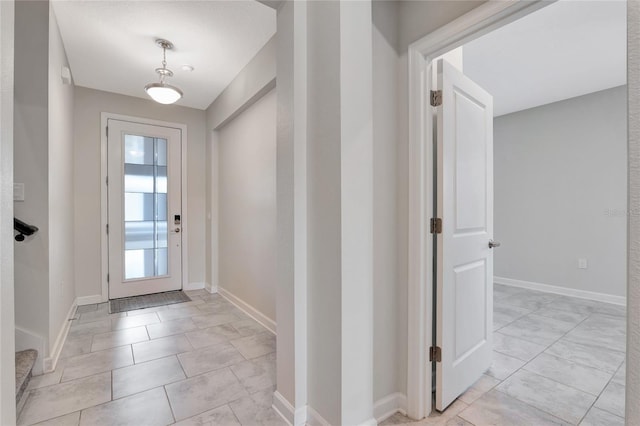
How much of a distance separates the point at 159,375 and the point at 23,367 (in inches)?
30.6

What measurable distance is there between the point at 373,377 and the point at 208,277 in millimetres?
3413

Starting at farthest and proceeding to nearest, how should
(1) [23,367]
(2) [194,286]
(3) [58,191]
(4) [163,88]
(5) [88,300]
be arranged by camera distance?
(2) [194,286]
(5) [88,300]
(4) [163,88]
(3) [58,191]
(1) [23,367]

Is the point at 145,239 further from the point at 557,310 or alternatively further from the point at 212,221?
the point at 557,310

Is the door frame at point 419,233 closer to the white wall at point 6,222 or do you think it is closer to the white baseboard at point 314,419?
the white baseboard at point 314,419

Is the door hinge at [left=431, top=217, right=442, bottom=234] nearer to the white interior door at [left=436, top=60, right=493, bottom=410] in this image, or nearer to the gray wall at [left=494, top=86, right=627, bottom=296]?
the white interior door at [left=436, top=60, right=493, bottom=410]

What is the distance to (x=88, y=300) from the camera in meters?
3.75

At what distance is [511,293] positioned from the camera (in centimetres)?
432

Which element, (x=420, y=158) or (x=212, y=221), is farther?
(x=212, y=221)

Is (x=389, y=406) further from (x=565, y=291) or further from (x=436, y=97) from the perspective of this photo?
(x=565, y=291)

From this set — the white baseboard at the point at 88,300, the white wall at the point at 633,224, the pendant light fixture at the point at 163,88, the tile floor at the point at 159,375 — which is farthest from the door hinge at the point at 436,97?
the white baseboard at the point at 88,300

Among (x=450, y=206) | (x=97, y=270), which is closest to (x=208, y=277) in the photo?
(x=97, y=270)

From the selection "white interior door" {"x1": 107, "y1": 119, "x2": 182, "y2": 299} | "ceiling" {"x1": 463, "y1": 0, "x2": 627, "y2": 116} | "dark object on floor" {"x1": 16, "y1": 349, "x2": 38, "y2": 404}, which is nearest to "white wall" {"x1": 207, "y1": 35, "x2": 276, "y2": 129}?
"white interior door" {"x1": 107, "y1": 119, "x2": 182, "y2": 299}

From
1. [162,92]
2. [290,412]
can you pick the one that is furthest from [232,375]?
[162,92]

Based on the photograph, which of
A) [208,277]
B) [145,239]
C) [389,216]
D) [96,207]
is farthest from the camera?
[208,277]
